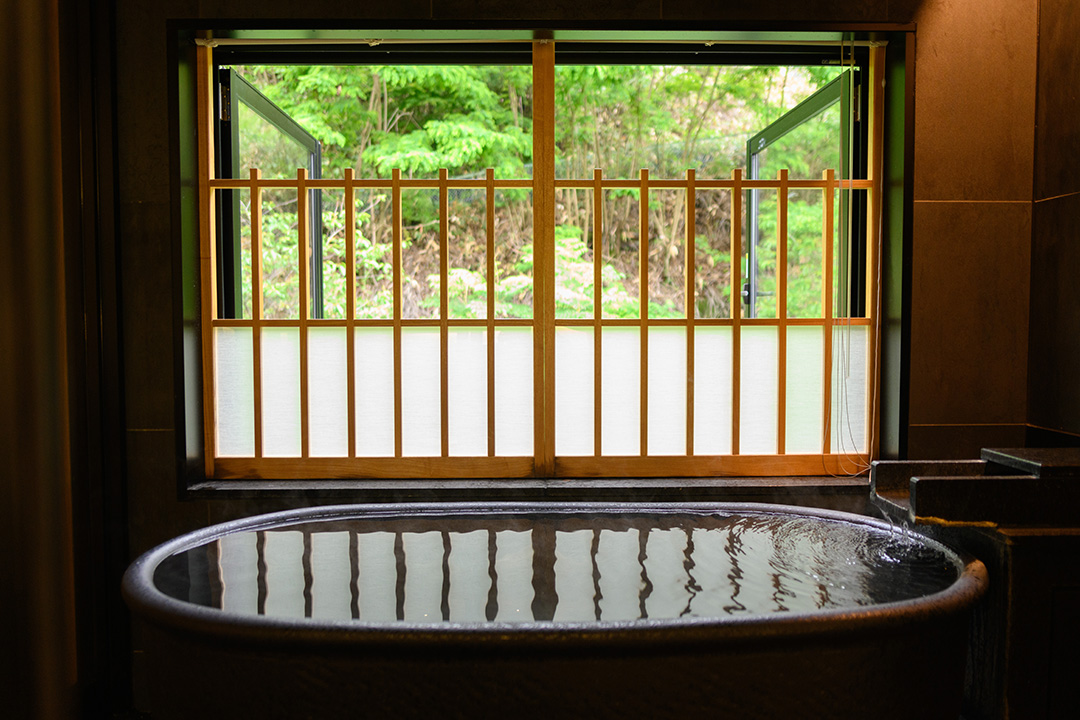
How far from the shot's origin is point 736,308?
7.99 ft

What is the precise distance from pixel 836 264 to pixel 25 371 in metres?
2.39

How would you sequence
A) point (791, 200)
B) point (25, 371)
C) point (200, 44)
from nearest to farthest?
point (25, 371), point (200, 44), point (791, 200)

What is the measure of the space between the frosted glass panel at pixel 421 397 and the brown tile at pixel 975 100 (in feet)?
5.29

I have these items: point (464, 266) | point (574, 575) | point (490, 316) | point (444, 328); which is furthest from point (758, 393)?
point (464, 266)

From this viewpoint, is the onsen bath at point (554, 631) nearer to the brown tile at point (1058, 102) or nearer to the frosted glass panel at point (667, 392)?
the frosted glass panel at point (667, 392)

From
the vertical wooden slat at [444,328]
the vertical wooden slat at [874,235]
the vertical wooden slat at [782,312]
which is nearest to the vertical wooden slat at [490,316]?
the vertical wooden slat at [444,328]

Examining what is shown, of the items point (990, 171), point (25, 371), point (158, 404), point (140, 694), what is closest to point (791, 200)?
point (990, 171)

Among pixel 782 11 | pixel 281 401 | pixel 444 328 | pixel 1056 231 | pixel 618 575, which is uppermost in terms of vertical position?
pixel 782 11

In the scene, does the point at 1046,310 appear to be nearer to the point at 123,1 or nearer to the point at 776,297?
the point at 776,297

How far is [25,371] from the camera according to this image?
1.87 meters

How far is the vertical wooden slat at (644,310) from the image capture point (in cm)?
239

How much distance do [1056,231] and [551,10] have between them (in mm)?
1614

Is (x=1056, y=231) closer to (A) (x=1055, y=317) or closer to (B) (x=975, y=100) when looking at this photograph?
(A) (x=1055, y=317)

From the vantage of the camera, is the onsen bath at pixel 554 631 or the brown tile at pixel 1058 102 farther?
the brown tile at pixel 1058 102
